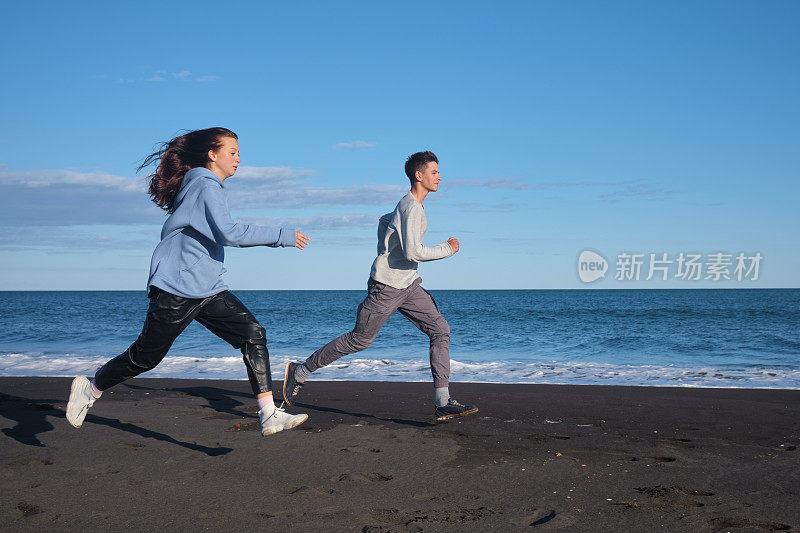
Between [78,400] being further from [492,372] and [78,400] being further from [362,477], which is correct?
[492,372]

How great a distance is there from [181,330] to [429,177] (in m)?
2.06

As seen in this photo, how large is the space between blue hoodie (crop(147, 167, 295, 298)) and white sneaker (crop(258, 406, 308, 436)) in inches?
31.6

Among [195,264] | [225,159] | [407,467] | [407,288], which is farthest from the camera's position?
[407,288]

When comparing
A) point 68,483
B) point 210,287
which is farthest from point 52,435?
point 210,287

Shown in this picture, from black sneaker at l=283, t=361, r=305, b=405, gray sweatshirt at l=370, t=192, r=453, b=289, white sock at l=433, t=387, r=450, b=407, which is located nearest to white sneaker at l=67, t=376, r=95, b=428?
black sneaker at l=283, t=361, r=305, b=405

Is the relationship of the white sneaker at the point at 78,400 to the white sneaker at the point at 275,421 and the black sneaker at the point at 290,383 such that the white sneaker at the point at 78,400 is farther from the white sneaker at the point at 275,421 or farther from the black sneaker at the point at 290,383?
the black sneaker at the point at 290,383

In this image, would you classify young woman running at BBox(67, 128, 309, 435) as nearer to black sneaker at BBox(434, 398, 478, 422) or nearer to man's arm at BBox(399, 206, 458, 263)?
man's arm at BBox(399, 206, 458, 263)

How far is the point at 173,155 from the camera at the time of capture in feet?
12.9

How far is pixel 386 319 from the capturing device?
4793 mm

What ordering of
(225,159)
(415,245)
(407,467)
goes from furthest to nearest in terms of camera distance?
(415,245), (225,159), (407,467)

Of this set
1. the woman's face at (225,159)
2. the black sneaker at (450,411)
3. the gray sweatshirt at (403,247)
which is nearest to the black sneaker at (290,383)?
the gray sweatshirt at (403,247)

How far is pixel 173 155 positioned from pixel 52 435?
2.07 meters

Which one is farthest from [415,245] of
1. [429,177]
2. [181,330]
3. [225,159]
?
[181,330]

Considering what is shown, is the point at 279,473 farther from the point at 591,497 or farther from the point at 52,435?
the point at 52,435
